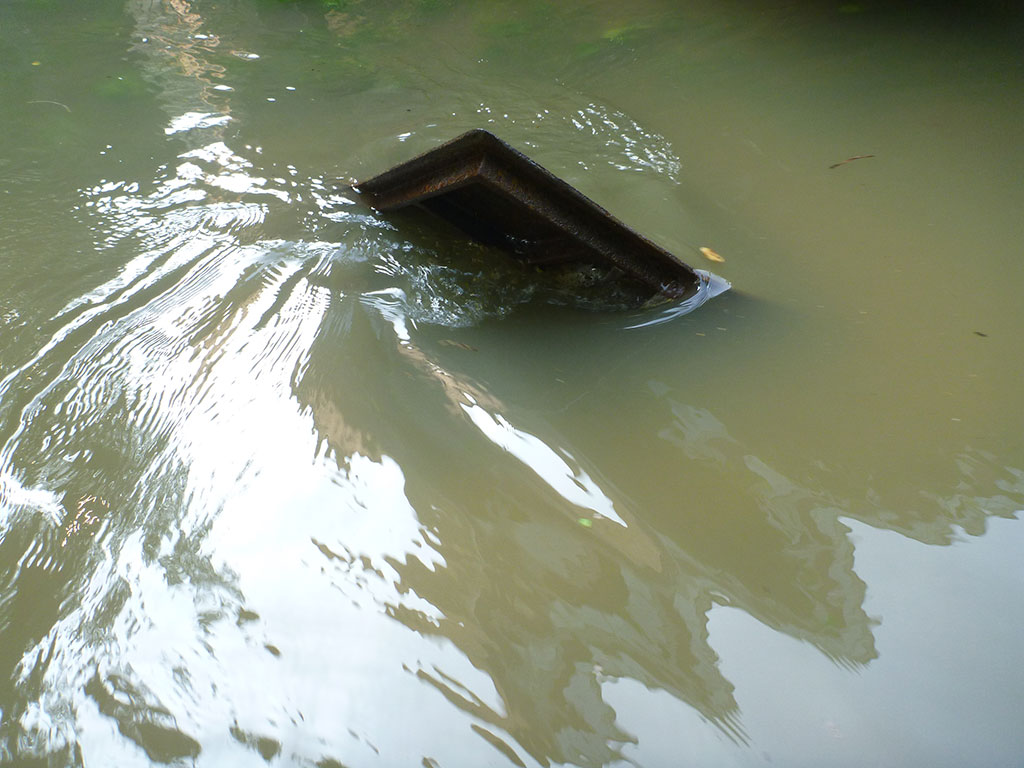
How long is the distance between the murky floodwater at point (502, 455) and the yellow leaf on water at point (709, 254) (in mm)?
118

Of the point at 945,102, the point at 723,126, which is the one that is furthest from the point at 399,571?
the point at 945,102

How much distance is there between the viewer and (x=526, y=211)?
236cm

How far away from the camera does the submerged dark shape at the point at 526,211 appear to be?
7.38 feet

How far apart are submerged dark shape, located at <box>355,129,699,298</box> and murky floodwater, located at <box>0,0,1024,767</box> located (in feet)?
0.39

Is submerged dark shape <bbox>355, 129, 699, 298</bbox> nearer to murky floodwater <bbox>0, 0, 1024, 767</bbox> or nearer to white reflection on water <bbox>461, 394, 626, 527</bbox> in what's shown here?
murky floodwater <bbox>0, 0, 1024, 767</bbox>

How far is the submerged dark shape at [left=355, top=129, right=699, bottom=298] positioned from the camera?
2.25 m

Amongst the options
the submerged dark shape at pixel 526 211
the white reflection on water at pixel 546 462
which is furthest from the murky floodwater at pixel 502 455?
the submerged dark shape at pixel 526 211

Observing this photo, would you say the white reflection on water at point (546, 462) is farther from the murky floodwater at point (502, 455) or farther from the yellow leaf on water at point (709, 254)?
the yellow leaf on water at point (709, 254)

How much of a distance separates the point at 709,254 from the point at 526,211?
743 millimetres

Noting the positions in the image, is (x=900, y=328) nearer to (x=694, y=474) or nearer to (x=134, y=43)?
(x=694, y=474)

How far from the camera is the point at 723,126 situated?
11.7ft

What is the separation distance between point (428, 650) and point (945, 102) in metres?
3.63

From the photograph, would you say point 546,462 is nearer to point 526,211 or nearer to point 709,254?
point 526,211

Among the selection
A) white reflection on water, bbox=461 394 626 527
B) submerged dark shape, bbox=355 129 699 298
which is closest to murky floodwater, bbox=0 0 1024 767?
white reflection on water, bbox=461 394 626 527
